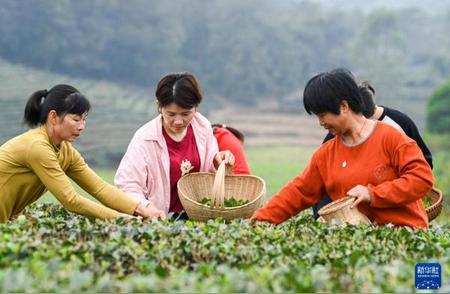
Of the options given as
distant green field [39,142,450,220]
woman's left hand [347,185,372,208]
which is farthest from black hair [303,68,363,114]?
distant green field [39,142,450,220]

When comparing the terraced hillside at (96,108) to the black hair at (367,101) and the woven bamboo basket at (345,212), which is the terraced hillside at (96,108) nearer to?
the black hair at (367,101)

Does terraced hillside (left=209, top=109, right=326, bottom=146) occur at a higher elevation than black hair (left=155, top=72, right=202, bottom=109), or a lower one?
higher

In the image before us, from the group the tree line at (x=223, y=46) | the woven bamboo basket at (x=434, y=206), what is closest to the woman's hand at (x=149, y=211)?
the woven bamboo basket at (x=434, y=206)

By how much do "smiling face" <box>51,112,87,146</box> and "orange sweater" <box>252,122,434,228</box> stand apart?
112cm

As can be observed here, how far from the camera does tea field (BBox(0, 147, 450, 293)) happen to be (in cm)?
270

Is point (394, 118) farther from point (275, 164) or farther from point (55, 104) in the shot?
point (275, 164)

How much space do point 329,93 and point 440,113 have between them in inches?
1384

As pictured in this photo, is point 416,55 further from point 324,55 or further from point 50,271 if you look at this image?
point 50,271

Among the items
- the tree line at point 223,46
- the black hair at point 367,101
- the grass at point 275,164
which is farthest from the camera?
the tree line at point 223,46

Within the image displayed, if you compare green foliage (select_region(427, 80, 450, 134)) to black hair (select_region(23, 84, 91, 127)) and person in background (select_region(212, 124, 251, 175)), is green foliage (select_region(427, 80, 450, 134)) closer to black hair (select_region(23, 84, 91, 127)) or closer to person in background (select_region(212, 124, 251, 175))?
person in background (select_region(212, 124, 251, 175))

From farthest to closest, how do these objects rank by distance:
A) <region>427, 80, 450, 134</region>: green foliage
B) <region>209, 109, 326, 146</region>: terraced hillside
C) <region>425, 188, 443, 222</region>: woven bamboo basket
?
<region>209, 109, 326, 146</region>: terraced hillside, <region>427, 80, 450, 134</region>: green foliage, <region>425, 188, 443, 222</region>: woven bamboo basket

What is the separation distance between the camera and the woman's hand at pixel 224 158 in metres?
5.07

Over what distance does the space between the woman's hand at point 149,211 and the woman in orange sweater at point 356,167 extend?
0.56 m

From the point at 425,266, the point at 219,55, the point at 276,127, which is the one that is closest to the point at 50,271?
the point at 425,266
